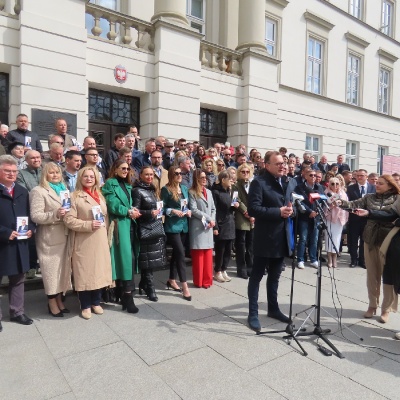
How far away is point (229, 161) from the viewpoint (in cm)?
895

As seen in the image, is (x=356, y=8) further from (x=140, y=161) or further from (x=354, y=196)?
(x=140, y=161)

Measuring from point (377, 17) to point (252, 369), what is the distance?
78.2 feet

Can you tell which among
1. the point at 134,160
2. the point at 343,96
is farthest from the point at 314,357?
the point at 343,96

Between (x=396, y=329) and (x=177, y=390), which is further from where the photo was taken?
(x=396, y=329)

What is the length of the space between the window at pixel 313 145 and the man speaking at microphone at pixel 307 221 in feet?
33.2

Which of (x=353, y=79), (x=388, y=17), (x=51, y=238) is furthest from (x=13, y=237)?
(x=388, y=17)

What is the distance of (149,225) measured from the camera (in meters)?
4.96

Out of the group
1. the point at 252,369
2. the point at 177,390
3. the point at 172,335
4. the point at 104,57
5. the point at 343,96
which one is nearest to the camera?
the point at 177,390

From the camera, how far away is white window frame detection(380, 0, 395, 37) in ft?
71.2

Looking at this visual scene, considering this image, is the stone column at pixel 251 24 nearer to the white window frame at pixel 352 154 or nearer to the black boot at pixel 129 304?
the white window frame at pixel 352 154

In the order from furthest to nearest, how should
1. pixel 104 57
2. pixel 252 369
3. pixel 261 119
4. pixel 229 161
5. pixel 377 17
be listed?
1. pixel 377 17
2. pixel 261 119
3. pixel 104 57
4. pixel 229 161
5. pixel 252 369

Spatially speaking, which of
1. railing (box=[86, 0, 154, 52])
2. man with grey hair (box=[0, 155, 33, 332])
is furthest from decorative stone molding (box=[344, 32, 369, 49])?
man with grey hair (box=[0, 155, 33, 332])

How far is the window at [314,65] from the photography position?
17.2 m

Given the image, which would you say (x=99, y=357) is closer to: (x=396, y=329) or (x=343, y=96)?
(x=396, y=329)
